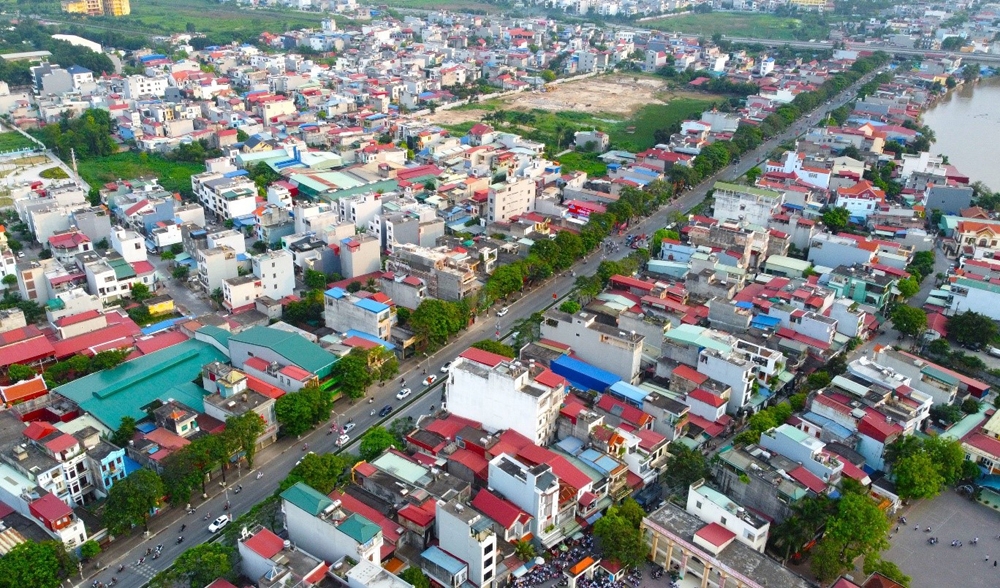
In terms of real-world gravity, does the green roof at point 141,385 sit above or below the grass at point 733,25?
below

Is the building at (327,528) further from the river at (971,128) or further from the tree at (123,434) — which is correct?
the river at (971,128)

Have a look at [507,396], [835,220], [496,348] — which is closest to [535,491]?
[507,396]

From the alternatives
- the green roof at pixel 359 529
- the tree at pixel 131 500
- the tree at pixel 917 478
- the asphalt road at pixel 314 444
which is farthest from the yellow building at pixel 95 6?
the tree at pixel 917 478

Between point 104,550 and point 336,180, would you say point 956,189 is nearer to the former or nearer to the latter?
point 336,180

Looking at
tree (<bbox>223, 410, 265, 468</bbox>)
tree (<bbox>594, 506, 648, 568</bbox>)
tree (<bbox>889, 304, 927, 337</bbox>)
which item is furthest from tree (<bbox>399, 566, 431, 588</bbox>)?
tree (<bbox>889, 304, 927, 337</bbox>)

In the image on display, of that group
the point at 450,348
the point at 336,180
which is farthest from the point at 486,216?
the point at 450,348
